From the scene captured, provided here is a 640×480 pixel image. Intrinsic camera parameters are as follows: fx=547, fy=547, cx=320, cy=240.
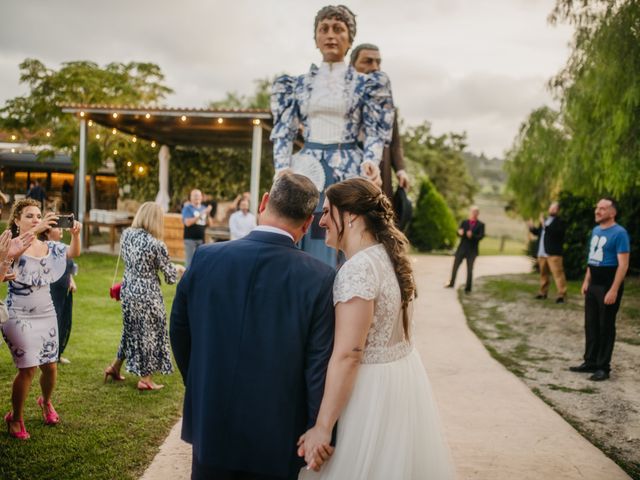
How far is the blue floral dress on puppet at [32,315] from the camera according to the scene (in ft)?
12.8

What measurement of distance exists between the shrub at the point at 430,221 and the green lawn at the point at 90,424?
2100 centimetres

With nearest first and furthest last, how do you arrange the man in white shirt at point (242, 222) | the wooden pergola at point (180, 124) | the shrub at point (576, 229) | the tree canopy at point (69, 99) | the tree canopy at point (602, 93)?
1. the tree canopy at point (602, 93)
2. the man in white shirt at point (242, 222)
3. the wooden pergola at point (180, 124)
4. the shrub at point (576, 229)
5. the tree canopy at point (69, 99)

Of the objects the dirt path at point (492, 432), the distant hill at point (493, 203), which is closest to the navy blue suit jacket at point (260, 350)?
the dirt path at point (492, 432)

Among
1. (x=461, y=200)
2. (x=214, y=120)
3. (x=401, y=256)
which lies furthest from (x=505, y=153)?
(x=401, y=256)

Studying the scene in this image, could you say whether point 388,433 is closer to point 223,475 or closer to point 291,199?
point 223,475

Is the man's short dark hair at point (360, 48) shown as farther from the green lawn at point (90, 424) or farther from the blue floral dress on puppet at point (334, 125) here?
the green lawn at point (90, 424)

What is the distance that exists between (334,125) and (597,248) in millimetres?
4287

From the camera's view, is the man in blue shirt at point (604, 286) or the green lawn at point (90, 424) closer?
the green lawn at point (90, 424)

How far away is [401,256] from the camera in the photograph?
2371 millimetres

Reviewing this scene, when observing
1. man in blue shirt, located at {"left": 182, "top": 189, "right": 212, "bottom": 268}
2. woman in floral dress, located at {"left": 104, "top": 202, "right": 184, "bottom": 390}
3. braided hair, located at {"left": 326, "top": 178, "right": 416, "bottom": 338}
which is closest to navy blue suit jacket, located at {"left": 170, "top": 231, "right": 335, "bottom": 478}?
braided hair, located at {"left": 326, "top": 178, "right": 416, "bottom": 338}

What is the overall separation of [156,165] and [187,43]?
558 cm

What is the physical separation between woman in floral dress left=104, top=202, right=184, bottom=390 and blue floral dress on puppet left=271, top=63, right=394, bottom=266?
2079mm

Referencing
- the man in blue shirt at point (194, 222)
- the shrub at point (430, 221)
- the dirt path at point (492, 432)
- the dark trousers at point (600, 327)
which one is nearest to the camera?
the dirt path at point (492, 432)

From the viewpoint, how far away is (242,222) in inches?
505
